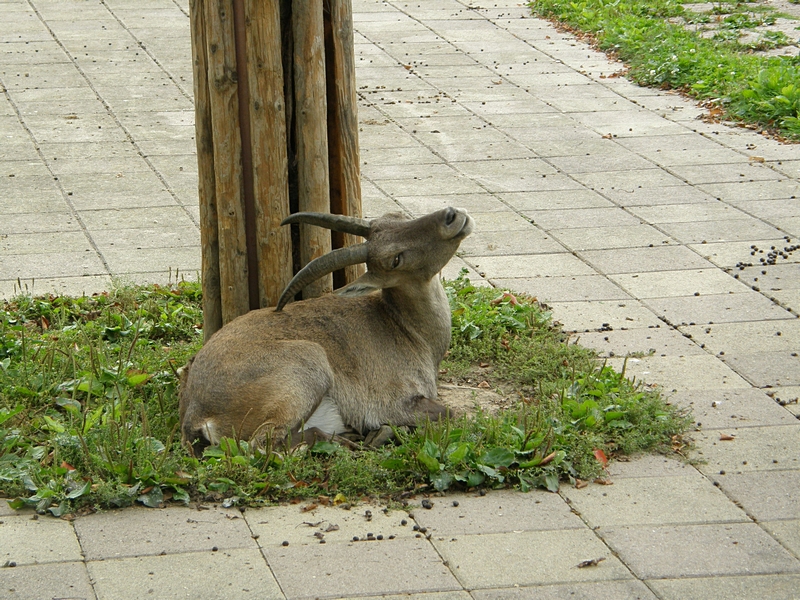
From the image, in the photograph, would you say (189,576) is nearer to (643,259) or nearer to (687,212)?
(643,259)

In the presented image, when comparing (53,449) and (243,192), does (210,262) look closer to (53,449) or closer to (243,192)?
(243,192)

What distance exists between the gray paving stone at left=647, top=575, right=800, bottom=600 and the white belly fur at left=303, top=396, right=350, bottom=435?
6.85 ft

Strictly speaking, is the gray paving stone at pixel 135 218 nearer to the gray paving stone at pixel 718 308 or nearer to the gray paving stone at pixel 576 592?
the gray paving stone at pixel 718 308

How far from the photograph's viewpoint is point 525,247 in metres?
9.68

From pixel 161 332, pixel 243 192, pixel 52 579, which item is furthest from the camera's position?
pixel 161 332

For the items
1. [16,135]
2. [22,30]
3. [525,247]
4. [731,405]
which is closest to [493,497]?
[731,405]

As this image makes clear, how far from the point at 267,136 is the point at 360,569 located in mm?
2611

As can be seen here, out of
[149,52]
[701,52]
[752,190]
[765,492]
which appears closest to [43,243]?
[765,492]

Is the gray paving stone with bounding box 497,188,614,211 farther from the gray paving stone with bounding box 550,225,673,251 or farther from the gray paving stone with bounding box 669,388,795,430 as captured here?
the gray paving stone with bounding box 669,388,795,430

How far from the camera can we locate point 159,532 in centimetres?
527

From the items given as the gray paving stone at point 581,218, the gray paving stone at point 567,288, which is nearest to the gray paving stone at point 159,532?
the gray paving stone at point 567,288

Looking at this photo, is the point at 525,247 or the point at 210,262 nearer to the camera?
the point at 210,262

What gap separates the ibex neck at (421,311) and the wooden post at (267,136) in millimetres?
478

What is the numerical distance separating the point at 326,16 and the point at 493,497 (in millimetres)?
2865
